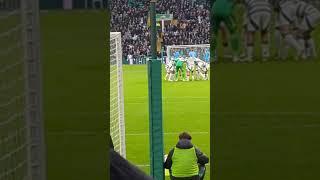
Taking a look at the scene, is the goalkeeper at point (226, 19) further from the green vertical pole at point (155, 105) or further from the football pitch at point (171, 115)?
the football pitch at point (171, 115)

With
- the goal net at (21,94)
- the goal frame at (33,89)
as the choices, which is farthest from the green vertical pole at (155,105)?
the goal frame at (33,89)

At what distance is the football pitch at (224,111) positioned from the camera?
1842 mm

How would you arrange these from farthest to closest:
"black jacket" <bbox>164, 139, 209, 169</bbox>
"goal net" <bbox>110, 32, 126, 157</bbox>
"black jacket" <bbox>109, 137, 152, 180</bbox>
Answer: "black jacket" <bbox>164, 139, 209, 169</bbox> < "goal net" <bbox>110, 32, 126, 157</bbox> < "black jacket" <bbox>109, 137, 152, 180</bbox>

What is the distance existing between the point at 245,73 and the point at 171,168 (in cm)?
317

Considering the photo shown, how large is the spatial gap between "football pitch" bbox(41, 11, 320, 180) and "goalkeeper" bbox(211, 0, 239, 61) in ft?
0.21

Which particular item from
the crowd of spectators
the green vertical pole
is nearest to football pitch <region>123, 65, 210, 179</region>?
the green vertical pole

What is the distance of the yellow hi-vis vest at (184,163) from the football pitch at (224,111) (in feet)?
9.68

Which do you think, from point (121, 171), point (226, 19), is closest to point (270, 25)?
point (226, 19)

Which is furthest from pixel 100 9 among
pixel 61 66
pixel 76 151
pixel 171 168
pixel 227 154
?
pixel 171 168

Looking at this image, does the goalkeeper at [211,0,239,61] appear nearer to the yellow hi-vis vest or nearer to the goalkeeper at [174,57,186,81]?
the yellow hi-vis vest

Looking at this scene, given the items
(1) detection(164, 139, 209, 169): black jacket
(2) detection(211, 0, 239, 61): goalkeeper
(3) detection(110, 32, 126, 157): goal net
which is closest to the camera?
(2) detection(211, 0, 239, 61): goalkeeper

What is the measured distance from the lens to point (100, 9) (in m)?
1.79

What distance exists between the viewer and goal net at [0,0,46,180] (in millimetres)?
1344

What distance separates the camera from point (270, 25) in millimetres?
1861
